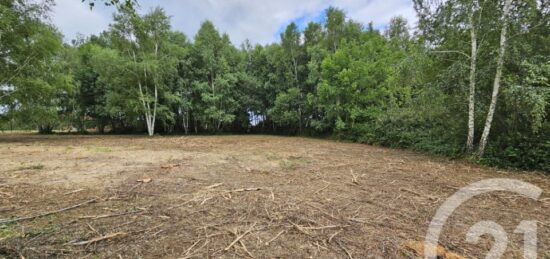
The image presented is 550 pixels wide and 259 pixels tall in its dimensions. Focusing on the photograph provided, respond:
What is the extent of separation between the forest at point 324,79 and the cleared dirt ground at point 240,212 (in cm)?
224

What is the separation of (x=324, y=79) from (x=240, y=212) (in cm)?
1402

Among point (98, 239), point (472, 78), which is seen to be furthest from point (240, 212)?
point (472, 78)

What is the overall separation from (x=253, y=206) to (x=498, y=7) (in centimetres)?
826

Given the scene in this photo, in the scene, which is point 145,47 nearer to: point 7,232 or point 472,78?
point 7,232

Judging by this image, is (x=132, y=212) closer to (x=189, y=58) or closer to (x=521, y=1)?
(x=521, y=1)

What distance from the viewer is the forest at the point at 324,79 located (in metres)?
6.14

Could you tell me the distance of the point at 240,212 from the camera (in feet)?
10.0

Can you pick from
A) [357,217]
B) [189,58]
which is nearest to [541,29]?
[357,217]

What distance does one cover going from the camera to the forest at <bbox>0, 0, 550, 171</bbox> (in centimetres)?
614

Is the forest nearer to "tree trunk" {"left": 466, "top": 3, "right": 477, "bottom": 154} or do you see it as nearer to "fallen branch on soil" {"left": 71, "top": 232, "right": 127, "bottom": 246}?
"tree trunk" {"left": 466, "top": 3, "right": 477, "bottom": 154}

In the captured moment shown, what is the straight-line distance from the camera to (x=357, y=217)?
294cm

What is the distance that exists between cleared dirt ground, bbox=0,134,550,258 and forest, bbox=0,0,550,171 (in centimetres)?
224

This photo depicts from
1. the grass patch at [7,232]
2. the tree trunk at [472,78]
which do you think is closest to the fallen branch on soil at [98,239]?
the grass patch at [7,232]
